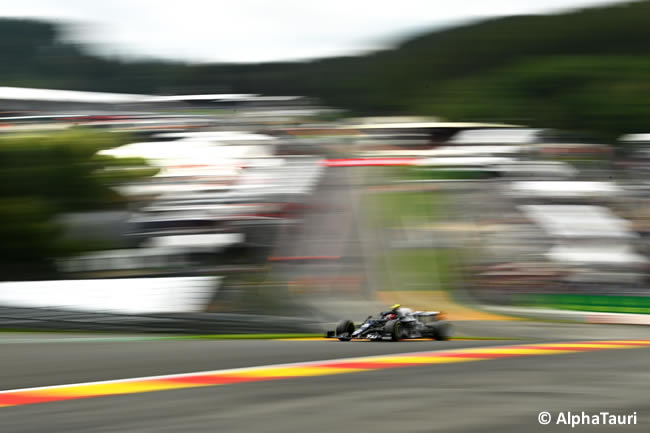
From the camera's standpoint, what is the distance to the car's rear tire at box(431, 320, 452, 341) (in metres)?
7.89

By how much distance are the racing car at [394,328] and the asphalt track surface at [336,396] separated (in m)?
2.55

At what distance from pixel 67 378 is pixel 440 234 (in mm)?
14587

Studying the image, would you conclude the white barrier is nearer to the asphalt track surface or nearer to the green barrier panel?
the asphalt track surface

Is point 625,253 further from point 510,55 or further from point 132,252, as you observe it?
point 510,55

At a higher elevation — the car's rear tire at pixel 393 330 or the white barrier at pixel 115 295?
the white barrier at pixel 115 295

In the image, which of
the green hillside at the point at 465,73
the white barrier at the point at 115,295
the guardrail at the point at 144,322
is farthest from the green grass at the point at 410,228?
the green hillside at the point at 465,73

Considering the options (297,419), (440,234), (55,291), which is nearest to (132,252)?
(55,291)

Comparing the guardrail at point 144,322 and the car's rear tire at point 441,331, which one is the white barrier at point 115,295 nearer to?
the guardrail at point 144,322

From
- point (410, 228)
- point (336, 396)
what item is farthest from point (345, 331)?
point (410, 228)

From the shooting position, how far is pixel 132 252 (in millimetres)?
15227

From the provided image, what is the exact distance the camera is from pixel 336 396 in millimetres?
3311

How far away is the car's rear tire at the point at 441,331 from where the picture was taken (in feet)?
25.9

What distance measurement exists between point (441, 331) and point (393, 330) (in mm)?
827

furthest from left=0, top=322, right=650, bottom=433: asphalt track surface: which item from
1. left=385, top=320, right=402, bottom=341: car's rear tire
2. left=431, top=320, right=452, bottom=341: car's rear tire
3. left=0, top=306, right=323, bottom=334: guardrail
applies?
left=0, top=306, right=323, bottom=334: guardrail
